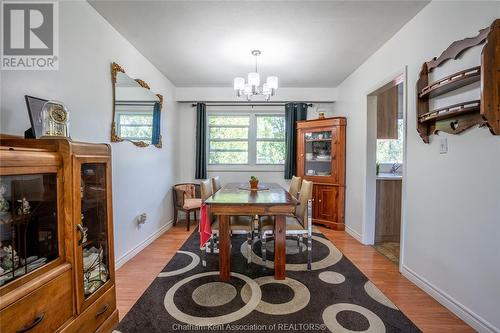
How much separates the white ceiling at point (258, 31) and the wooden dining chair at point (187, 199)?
1995 millimetres

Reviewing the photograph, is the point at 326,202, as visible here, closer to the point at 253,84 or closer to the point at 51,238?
the point at 253,84

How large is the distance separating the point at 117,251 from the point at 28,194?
161cm

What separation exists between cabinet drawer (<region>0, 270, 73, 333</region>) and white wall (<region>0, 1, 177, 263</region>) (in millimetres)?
982

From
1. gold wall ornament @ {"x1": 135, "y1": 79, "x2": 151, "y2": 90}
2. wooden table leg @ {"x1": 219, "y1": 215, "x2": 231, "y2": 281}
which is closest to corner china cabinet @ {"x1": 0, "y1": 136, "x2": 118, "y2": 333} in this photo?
wooden table leg @ {"x1": 219, "y1": 215, "x2": 231, "y2": 281}

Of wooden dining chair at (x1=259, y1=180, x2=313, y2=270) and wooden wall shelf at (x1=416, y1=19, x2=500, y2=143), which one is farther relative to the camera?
wooden dining chair at (x1=259, y1=180, x2=313, y2=270)

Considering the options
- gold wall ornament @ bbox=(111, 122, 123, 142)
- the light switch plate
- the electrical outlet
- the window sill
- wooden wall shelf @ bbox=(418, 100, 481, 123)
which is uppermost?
wooden wall shelf @ bbox=(418, 100, 481, 123)

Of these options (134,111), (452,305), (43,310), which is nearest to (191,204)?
(134,111)

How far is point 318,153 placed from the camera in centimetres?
445

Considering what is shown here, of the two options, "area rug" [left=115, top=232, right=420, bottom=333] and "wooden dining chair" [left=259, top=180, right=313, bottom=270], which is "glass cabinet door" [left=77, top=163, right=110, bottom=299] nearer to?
"area rug" [left=115, top=232, right=420, bottom=333]

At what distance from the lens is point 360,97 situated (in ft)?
11.6

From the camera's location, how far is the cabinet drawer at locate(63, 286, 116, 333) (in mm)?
1338

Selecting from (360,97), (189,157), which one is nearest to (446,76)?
(360,97)

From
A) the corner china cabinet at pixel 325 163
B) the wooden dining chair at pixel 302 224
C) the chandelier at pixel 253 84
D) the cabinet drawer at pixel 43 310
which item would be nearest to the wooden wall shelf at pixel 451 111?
the wooden dining chair at pixel 302 224

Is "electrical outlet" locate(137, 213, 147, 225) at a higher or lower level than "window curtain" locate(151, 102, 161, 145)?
lower
